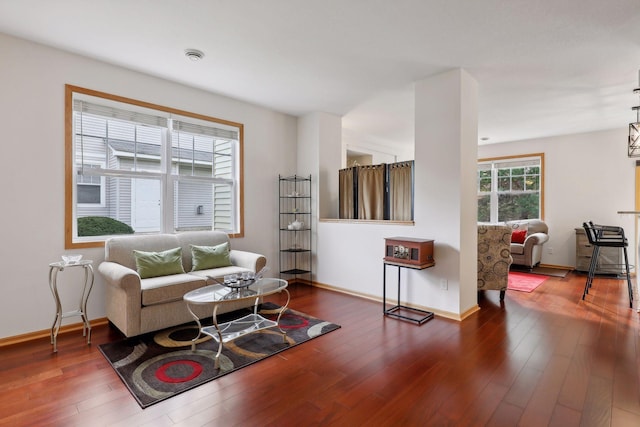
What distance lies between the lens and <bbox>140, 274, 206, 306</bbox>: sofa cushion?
2916mm

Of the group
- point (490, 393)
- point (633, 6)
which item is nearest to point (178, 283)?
point (490, 393)

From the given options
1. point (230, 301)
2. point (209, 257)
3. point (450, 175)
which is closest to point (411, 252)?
point (450, 175)

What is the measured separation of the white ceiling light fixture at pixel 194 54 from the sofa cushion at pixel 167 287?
7.18 feet

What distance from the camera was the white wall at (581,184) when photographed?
19.2 ft

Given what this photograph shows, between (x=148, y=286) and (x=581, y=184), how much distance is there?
7.42 metres

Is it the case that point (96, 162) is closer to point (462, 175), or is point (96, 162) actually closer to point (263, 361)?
point (263, 361)

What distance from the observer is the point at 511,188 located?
23.3 ft

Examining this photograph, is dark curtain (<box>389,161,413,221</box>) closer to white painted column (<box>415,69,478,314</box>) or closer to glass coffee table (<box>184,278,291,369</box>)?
white painted column (<box>415,69,478,314</box>)

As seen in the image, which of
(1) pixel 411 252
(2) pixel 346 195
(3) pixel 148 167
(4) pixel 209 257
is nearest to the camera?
(1) pixel 411 252

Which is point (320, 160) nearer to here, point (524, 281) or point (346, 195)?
point (346, 195)

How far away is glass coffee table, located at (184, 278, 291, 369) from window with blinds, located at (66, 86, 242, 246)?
1571 mm

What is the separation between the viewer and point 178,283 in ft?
10.2

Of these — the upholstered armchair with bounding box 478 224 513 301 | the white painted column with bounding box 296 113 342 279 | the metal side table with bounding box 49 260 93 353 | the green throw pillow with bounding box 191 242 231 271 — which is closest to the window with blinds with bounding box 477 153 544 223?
the upholstered armchair with bounding box 478 224 513 301

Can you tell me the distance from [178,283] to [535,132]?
6.69 m
